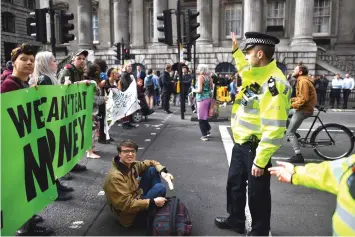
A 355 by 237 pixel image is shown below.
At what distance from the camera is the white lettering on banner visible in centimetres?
859

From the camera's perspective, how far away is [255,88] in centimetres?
323

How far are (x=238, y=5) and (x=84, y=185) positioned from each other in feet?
93.0

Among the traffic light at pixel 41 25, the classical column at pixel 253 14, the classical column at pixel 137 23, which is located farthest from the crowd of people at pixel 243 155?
the classical column at pixel 137 23

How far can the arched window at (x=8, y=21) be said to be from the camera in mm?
41312

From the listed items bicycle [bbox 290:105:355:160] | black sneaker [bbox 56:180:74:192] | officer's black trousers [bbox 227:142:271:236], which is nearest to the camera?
Result: officer's black trousers [bbox 227:142:271:236]

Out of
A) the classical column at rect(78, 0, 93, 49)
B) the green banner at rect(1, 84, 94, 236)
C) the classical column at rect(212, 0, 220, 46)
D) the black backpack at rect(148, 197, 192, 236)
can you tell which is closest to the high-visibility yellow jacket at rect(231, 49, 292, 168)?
the black backpack at rect(148, 197, 192, 236)

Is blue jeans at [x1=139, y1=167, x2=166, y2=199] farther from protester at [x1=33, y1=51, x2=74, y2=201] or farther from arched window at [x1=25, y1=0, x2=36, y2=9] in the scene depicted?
arched window at [x1=25, y1=0, x2=36, y2=9]

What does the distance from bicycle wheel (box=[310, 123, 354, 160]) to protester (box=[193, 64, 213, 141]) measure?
8.78 feet

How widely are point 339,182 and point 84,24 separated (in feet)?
106

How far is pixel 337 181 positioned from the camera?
6.35 feet

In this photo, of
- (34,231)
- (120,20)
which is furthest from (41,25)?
(120,20)

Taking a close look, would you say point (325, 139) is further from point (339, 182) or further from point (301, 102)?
point (339, 182)

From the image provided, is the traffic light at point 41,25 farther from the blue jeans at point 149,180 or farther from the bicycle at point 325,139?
the bicycle at point 325,139

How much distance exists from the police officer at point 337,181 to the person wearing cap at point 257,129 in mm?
765
